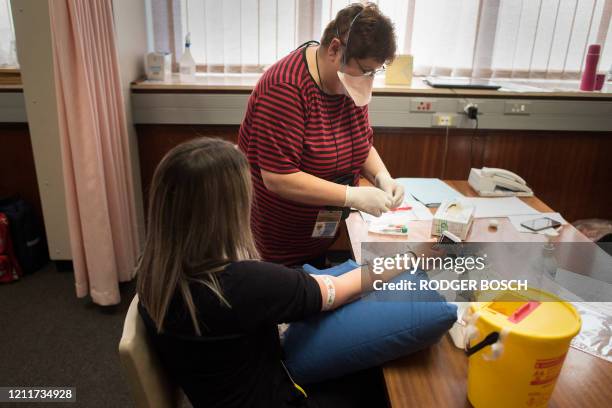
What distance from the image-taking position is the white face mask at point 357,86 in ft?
4.62

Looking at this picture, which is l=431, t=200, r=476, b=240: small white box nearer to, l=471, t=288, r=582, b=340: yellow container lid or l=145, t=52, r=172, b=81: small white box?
l=471, t=288, r=582, b=340: yellow container lid

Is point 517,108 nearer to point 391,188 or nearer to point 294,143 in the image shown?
Answer: point 391,188

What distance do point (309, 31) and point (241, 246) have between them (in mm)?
2092

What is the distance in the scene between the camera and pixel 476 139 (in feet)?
9.32

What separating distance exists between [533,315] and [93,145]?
1934 mm

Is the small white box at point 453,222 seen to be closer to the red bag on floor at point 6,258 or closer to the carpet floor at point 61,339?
the carpet floor at point 61,339

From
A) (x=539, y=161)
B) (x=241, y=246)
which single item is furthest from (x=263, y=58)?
(x=241, y=246)

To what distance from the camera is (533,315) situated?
0.85 m

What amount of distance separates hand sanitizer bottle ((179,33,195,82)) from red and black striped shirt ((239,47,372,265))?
4.37 feet

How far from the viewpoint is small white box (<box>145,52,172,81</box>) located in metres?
2.63

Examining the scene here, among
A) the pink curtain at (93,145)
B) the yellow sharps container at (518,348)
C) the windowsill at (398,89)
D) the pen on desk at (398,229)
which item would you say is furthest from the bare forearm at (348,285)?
the windowsill at (398,89)

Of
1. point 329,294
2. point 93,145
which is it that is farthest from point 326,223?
point 93,145

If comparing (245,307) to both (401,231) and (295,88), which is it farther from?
(401,231)

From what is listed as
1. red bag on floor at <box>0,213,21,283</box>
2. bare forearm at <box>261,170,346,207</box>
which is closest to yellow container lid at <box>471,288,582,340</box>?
bare forearm at <box>261,170,346,207</box>
